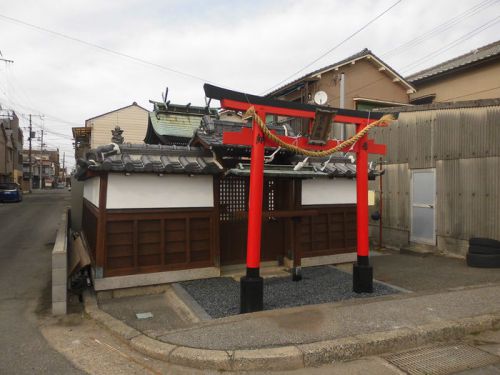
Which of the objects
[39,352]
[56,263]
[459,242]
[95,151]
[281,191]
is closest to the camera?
[39,352]

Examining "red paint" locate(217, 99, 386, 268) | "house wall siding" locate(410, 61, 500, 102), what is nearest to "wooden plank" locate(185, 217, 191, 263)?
"red paint" locate(217, 99, 386, 268)

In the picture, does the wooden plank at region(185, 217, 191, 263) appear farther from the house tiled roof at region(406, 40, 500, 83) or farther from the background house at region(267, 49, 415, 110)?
the house tiled roof at region(406, 40, 500, 83)

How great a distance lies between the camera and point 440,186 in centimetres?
1140

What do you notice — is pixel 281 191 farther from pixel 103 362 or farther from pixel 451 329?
pixel 103 362

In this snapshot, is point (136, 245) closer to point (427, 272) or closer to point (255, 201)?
point (255, 201)

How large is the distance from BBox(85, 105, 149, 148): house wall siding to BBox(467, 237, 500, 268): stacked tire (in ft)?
94.9

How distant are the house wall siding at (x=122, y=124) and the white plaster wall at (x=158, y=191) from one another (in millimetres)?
26283

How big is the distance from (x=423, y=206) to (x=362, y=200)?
561 cm

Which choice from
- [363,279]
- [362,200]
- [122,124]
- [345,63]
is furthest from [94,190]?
[122,124]

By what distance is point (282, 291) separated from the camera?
7.45 meters

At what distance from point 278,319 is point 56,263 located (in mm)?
3838

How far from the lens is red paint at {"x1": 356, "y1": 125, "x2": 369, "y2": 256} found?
7398 mm

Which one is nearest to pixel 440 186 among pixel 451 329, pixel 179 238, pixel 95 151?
pixel 451 329

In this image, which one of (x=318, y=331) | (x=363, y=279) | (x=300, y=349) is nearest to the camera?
(x=300, y=349)
